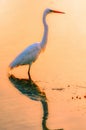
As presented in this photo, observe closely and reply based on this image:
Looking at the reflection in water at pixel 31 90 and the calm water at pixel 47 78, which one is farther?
the reflection in water at pixel 31 90

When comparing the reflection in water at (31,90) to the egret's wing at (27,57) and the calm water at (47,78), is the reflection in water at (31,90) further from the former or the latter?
the egret's wing at (27,57)

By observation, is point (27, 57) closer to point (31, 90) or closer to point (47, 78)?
point (47, 78)

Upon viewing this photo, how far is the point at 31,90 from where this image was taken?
42.9 ft

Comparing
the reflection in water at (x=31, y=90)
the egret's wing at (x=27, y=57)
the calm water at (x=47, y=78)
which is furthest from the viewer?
the egret's wing at (x=27, y=57)

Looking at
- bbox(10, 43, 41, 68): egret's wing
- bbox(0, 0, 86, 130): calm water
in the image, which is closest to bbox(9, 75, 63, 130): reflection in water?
bbox(0, 0, 86, 130): calm water

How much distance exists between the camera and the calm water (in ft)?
33.8

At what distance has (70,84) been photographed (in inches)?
517

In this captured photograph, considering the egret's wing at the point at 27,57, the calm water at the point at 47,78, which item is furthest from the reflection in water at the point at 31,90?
the egret's wing at the point at 27,57

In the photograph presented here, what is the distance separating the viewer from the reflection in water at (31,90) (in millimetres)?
11386

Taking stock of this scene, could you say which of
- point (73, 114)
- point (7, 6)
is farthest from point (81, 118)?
point (7, 6)

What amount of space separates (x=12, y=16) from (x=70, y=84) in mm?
13812

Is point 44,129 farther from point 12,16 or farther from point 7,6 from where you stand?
point 7,6

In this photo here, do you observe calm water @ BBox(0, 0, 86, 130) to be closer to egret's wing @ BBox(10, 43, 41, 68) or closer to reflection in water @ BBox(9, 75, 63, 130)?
reflection in water @ BBox(9, 75, 63, 130)

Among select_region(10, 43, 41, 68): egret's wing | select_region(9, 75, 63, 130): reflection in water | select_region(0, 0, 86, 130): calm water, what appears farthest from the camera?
select_region(10, 43, 41, 68): egret's wing
